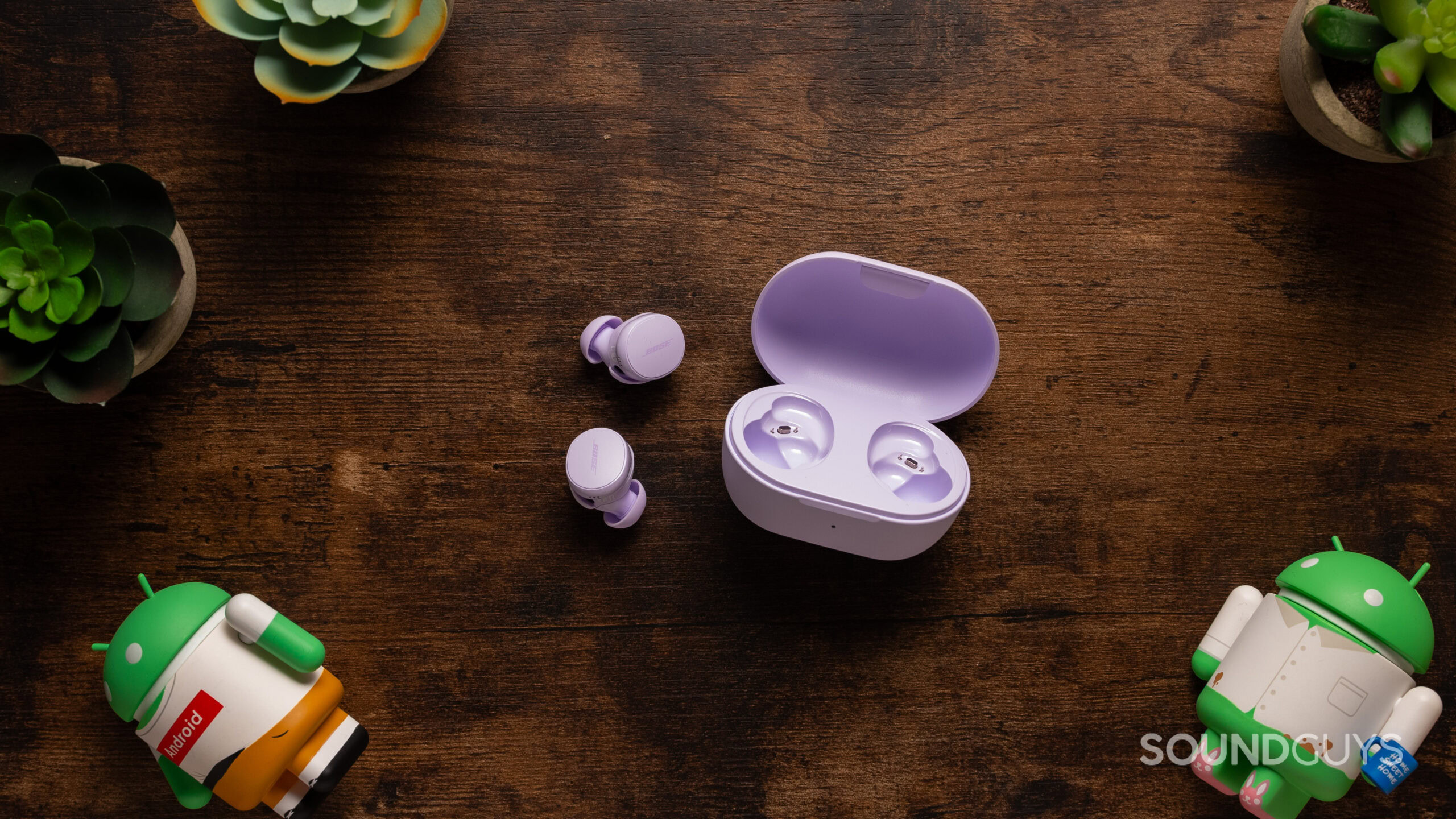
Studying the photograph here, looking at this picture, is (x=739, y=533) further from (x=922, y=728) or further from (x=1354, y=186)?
(x=1354, y=186)

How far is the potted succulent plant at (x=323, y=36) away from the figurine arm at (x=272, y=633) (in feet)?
1.87

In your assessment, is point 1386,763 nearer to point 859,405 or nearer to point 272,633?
point 859,405

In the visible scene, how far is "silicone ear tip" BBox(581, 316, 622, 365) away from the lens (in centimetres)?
102

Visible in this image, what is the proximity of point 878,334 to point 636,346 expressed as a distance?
308mm

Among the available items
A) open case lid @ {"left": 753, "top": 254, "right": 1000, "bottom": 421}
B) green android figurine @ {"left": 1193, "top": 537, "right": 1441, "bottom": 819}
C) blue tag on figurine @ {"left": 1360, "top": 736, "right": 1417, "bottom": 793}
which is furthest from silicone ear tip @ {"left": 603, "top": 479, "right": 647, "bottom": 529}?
blue tag on figurine @ {"left": 1360, "top": 736, "right": 1417, "bottom": 793}

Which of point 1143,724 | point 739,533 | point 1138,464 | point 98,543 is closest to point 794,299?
point 739,533

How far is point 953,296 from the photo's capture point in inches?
37.7

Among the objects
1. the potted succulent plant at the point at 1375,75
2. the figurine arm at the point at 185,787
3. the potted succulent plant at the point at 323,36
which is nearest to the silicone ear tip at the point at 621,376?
the potted succulent plant at the point at 323,36

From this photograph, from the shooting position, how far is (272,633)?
2.92 feet

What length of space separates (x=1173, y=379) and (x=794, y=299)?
1.78 ft

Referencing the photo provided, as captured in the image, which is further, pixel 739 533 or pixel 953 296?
pixel 739 533

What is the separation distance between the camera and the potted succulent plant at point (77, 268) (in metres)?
0.81

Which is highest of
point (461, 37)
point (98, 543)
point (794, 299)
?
point (461, 37)

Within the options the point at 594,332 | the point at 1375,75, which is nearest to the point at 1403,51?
the point at 1375,75
